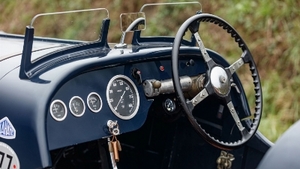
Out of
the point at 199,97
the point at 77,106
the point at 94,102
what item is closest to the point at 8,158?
the point at 77,106

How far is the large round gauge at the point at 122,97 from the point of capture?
3.52 metres

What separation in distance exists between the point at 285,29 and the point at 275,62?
16.9 inches

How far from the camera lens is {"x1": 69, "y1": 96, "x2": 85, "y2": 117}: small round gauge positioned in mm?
3332

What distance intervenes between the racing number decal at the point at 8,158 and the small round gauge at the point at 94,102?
50 centimetres

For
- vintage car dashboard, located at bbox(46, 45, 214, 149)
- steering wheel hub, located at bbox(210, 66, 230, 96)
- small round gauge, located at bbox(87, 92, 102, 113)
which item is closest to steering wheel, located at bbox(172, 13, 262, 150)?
steering wheel hub, located at bbox(210, 66, 230, 96)

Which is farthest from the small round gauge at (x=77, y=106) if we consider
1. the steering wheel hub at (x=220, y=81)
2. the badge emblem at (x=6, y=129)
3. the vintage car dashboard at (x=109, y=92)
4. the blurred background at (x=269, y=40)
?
the blurred background at (x=269, y=40)

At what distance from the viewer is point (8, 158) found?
10.5 feet

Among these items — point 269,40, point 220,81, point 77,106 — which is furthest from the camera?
point 269,40

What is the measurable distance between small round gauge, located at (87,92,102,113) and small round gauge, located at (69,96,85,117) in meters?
0.05

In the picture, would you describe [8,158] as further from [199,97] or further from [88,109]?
[199,97]

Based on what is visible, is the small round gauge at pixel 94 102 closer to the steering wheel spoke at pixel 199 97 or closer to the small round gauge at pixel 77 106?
the small round gauge at pixel 77 106

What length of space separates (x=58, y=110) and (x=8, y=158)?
36cm

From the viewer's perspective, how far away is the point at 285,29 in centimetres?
713

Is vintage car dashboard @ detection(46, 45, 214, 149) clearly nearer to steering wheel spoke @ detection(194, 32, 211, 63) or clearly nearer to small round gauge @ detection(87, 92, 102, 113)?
small round gauge @ detection(87, 92, 102, 113)
